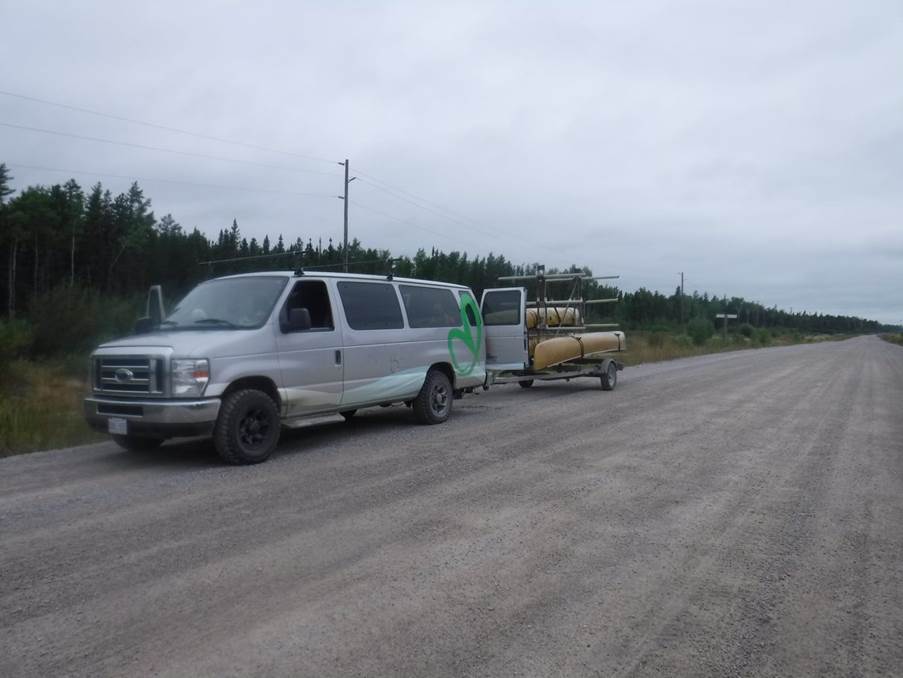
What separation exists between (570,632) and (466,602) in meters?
0.65

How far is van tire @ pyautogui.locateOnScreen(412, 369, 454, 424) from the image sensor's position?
10594mm

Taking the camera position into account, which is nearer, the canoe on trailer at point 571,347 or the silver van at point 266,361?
the silver van at point 266,361

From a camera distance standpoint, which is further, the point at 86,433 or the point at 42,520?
the point at 86,433

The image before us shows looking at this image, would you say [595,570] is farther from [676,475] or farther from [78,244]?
[78,244]

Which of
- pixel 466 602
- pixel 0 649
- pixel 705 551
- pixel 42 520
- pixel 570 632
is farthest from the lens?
pixel 42 520

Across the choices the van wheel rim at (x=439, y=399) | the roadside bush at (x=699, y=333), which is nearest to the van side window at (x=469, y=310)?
the van wheel rim at (x=439, y=399)

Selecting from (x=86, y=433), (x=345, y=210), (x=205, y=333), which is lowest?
(x=86, y=433)

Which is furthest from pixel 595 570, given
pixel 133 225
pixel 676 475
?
pixel 133 225

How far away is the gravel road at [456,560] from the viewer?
11.6ft

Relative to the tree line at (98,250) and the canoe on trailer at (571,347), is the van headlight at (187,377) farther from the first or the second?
the tree line at (98,250)

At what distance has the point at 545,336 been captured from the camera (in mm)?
16016

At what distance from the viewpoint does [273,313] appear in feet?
27.0

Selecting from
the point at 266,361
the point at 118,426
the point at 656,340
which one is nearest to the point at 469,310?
the point at 266,361

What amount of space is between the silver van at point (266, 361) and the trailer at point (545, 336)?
2.41 meters
